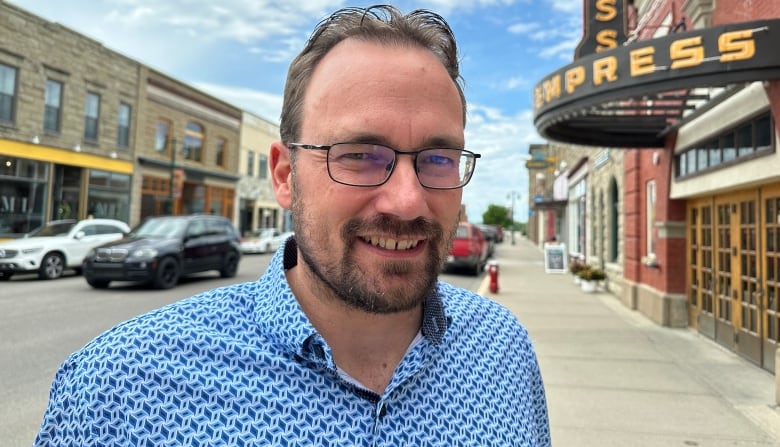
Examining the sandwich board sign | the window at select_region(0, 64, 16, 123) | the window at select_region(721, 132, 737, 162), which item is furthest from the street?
the sandwich board sign

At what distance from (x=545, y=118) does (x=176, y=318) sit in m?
7.32

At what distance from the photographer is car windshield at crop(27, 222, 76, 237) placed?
1290 centimetres

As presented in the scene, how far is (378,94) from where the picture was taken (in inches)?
47.2

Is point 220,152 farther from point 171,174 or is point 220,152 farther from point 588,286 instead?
point 588,286

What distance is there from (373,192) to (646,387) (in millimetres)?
5263

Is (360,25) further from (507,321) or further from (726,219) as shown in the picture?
(726,219)

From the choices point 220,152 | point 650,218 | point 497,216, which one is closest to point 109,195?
point 220,152

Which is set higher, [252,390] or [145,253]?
[252,390]

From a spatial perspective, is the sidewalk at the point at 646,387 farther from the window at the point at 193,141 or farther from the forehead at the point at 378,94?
the window at the point at 193,141

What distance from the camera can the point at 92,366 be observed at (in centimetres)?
104

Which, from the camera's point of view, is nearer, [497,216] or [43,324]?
[43,324]

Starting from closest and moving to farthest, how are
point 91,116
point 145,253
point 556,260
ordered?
point 145,253
point 556,260
point 91,116

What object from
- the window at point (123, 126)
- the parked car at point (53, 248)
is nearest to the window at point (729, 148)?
the parked car at point (53, 248)

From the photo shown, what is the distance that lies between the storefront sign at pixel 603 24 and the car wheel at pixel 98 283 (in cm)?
1099
